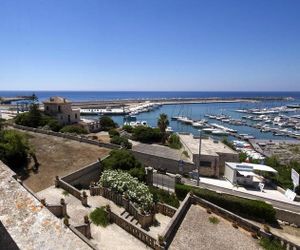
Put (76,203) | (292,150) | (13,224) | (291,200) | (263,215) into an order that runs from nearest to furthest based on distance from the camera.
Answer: (13,224) < (76,203) < (263,215) < (291,200) < (292,150)

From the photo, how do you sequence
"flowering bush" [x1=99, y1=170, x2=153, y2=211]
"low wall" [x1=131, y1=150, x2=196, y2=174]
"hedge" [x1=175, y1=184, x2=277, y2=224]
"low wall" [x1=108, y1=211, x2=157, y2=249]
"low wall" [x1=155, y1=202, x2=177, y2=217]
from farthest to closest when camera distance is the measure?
1. "low wall" [x1=131, y1=150, x2=196, y2=174]
2. "hedge" [x1=175, y1=184, x2=277, y2=224]
3. "low wall" [x1=155, y1=202, x2=177, y2=217]
4. "flowering bush" [x1=99, y1=170, x2=153, y2=211]
5. "low wall" [x1=108, y1=211, x2=157, y2=249]

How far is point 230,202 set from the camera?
2367 centimetres

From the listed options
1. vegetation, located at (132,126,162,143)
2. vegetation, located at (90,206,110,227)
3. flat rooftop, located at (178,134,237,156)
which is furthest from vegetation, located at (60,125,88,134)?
vegetation, located at (90,206,110,227)

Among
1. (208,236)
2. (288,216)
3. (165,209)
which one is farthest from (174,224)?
(288,216)

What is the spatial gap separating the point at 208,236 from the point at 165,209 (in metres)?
6.38

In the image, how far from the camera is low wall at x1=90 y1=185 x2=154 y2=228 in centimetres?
1800

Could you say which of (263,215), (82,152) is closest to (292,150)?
(263,215)

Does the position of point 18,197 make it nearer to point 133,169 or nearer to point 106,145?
point 133,169

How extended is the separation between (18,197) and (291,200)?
28.1 metres

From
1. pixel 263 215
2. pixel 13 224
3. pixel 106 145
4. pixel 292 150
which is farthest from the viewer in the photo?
pixel 292 150

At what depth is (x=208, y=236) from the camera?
14.6 m

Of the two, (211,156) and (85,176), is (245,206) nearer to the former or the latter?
(211,156)

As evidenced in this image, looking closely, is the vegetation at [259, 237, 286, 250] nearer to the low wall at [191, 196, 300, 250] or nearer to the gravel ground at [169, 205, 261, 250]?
the low wall at [191, 196, 300, 250]

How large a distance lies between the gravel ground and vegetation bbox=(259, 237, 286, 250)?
0.38 m
